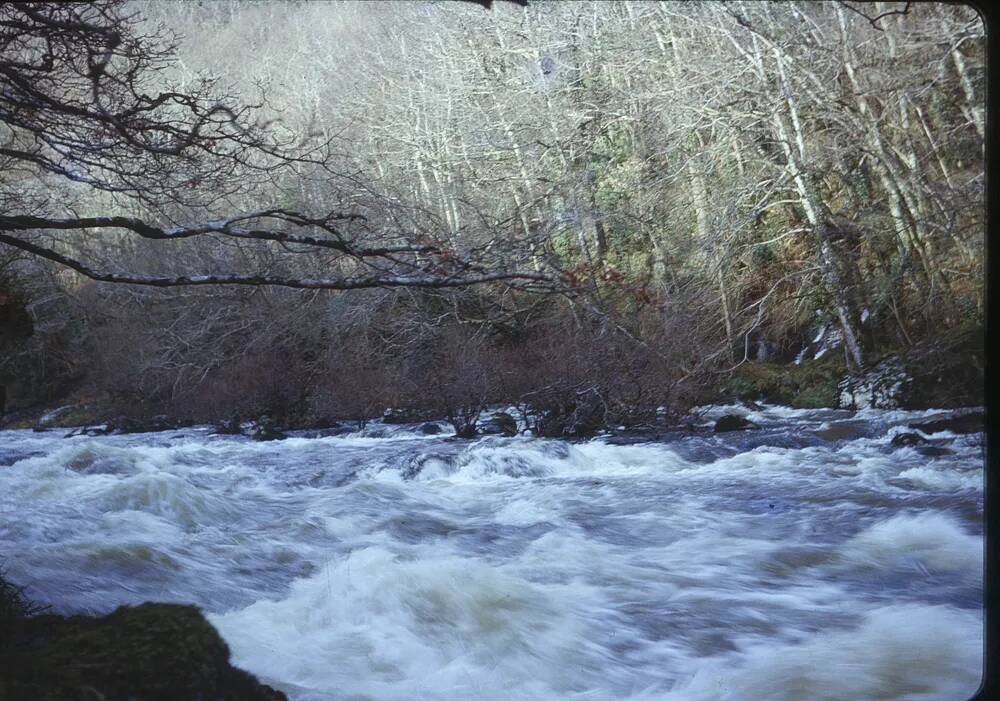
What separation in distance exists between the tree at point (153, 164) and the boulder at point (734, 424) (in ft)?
7.78

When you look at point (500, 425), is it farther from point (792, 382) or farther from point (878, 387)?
point (878, 387)

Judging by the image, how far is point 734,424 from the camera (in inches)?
193

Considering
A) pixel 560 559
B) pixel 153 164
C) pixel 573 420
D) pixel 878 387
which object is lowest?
pixel 560 559

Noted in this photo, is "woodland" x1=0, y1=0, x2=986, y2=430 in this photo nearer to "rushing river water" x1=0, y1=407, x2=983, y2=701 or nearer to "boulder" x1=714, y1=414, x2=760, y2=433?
"boulder" x1=714, y1=414, x2=760, y2=433

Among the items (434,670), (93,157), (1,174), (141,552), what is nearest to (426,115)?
(93,157)

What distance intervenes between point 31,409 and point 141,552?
179 inches

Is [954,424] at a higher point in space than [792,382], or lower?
lower

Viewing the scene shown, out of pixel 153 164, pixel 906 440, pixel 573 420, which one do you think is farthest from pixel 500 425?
pixel 153 164

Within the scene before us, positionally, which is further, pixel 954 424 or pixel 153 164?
pixel 954 424

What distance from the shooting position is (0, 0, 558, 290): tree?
2.70 m

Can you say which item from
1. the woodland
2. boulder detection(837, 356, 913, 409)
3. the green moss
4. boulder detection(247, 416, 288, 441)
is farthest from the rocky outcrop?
boulder detection(247, 416, 288, 441)

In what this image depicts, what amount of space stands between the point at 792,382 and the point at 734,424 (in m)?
0.55

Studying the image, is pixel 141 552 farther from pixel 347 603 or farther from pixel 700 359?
pixel 700 359

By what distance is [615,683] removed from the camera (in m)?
2.24
